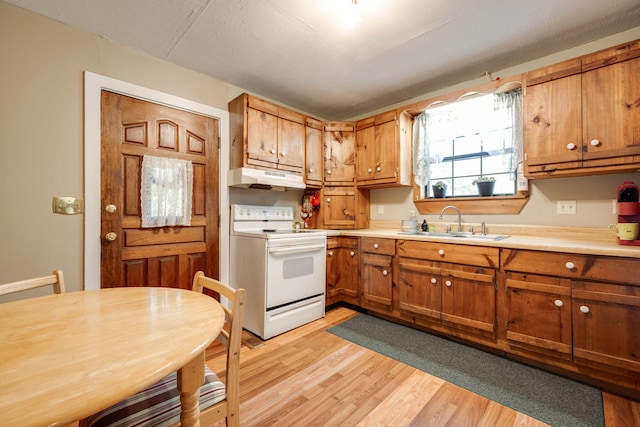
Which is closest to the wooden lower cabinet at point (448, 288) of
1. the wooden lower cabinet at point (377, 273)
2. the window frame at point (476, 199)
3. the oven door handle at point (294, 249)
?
the wooden lower cabinet at point (377, 273)

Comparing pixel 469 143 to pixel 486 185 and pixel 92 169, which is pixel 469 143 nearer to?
pixel 486 185

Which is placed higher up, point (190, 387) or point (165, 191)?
point (165, 191)

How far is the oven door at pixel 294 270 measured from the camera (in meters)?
2.37

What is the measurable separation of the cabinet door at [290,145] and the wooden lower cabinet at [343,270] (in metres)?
0.92

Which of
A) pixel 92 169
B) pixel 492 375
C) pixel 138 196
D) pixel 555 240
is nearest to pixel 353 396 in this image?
pixel 492 375

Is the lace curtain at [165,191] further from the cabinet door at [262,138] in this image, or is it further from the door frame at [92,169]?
the cabinet door at [262,138]

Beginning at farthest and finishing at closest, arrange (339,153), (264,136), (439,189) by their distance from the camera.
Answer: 1. (339,153)
2. (439,189)
3. (264,136)

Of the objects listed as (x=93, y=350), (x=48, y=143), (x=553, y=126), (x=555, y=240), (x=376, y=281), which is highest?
(x=553, y=126)

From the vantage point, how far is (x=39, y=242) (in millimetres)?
1835

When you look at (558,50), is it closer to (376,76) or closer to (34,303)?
(376,76)

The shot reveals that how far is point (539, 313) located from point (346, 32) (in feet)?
7.83

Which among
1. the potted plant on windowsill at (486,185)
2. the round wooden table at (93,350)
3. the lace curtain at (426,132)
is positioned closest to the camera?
the round wooden table at (93,350)

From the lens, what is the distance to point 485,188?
2570 mm

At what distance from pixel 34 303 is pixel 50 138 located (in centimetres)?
146
